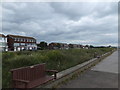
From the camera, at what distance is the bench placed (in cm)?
370

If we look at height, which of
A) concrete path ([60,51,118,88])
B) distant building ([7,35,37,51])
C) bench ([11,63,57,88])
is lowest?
concrete path ([60,51,118,88])

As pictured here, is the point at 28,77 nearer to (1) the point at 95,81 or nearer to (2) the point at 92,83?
(2) the point at 92,83

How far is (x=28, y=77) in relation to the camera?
4.38 metres

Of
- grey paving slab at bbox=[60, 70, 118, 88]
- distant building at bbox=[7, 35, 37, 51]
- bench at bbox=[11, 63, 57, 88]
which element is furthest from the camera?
distant building at bbox=[7, 35, 37, 51]

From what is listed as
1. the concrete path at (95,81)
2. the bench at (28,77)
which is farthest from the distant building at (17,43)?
the bench at (28,77)

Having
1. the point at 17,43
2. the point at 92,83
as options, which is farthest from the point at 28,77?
the point at 17,43

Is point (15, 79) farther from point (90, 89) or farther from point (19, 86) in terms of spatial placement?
point (90, 89)

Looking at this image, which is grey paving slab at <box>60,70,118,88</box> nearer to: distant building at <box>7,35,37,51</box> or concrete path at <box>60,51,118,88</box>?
concrete path at <box>60,51,118,88</box>

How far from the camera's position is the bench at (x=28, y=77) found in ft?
12.1

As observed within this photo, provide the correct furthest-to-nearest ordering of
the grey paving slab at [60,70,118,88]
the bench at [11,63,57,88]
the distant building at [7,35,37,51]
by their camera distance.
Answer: the distant building at [7,35,37,51]
the grey paving slab at [60,70,118,88]
the bench at [11,63,57,88]

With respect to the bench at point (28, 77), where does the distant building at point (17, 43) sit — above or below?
above

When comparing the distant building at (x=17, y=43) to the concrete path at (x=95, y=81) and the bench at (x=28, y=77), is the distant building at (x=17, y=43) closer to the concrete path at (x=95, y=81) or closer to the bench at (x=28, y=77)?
the concrete path at (x=95, y=81)

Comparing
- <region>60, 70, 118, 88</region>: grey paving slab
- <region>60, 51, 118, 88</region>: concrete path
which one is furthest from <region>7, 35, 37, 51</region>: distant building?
<region>60, 70, 118, 88</region>: grey paving slab

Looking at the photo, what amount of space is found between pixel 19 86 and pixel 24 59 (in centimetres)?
458
